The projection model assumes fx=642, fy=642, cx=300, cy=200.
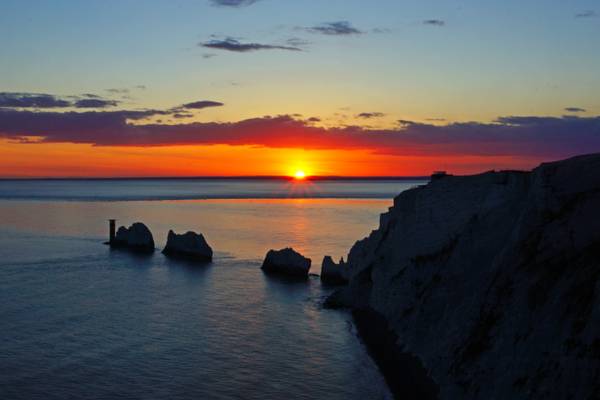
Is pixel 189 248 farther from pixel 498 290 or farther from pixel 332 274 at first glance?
pixel 498 290

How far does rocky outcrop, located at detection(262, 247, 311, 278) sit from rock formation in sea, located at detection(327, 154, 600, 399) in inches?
826

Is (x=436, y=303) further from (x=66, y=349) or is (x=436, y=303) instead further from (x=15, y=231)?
(x=15, y=231)

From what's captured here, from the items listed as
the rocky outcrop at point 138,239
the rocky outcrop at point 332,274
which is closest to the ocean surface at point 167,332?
the rocky outcrop at point 332,274

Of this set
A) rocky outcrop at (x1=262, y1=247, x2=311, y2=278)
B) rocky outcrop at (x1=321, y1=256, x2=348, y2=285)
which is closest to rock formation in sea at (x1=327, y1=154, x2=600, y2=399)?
rocky outcrop at (x1=321, y1=256, x2=348, y2=285)

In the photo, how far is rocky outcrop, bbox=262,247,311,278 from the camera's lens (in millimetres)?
63969

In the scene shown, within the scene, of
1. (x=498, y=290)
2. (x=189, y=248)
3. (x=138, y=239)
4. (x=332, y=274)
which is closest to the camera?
(x=498, y=290)

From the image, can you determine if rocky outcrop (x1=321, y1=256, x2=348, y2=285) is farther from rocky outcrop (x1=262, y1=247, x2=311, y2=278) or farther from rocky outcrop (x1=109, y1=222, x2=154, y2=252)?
rocky outcrop (x1=109, y1=222, x2=154, y2=252)

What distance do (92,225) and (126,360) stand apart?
89953mm

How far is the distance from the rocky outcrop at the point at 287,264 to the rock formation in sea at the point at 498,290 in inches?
826

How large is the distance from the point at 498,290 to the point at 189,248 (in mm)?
56365

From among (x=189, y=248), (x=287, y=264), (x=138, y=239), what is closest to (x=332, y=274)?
(x=287, y=264)

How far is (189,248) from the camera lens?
7719 cm

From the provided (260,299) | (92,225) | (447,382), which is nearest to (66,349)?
(260,299)

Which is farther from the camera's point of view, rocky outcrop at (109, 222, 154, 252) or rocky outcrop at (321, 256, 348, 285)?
rocky outcrop at (109, 222, 154, 252)
